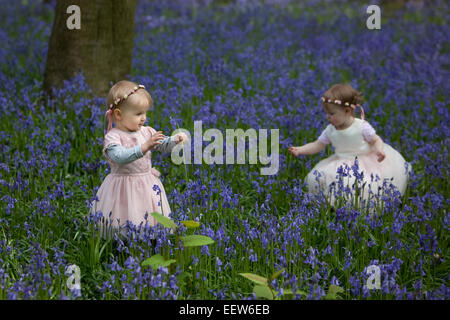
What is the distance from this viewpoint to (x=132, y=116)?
3760 mm

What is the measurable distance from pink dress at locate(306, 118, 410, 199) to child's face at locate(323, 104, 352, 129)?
2.8 inches

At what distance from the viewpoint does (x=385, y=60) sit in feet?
27.0

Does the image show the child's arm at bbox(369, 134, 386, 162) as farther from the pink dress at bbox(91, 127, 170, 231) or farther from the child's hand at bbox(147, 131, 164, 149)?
the child's hand at bbox(147, 131, 164, 149)

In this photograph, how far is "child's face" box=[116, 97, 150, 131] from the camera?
12.3 ft

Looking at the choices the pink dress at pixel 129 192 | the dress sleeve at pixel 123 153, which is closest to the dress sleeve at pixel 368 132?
the pink dress at pixel 129 192

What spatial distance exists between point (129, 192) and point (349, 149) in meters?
1.85

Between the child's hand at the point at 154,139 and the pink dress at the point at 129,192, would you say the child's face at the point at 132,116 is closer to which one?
the pink dress at the point at 129,192

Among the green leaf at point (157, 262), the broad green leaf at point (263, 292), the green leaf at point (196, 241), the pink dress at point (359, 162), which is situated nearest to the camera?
the broad green leaf at point (263, 292)

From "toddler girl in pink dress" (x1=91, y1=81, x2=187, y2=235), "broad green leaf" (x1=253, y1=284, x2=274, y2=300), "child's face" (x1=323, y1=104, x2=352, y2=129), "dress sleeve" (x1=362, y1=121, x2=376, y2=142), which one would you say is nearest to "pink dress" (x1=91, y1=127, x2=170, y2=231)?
"toddler girl in pink dress" (x1=91, y1=81, x2=187, y2=235)

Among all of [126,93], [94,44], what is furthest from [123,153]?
[94,44]

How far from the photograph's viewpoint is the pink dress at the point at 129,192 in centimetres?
379

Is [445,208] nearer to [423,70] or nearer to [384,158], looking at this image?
[384,158]
